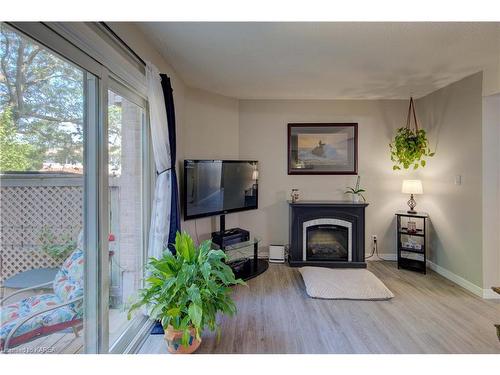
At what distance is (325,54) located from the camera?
2.43 m

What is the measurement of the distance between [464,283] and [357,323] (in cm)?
179

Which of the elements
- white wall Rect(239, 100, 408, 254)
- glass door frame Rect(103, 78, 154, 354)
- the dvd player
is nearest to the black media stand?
the dvd player

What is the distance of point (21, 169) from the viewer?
1.12 metres

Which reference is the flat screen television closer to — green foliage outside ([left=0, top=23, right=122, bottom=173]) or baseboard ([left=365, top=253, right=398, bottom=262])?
green foliage outside ([left=0, top=23, right=122, bottom=173])

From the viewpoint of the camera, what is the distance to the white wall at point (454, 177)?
290 cm

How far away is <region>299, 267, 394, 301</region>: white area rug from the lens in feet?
9.07

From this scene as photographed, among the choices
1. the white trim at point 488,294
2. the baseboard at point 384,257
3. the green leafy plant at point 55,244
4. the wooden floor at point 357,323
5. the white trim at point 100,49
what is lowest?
the wooden floor at point 357,323

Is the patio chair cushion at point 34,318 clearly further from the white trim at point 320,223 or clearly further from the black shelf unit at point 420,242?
the black shelf unit at point 420,242

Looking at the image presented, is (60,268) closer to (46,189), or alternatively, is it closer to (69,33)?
(46,189)

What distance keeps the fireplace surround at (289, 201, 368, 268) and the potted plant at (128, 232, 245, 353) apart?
6.74ft

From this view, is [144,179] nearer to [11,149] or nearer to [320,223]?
[11,149]

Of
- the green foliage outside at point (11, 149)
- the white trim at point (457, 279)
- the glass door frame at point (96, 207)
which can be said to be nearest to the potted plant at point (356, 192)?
the white trim at point (457, 279)

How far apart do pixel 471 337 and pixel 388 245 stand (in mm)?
2037

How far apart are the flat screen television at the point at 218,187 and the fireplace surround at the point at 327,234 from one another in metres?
0.70
